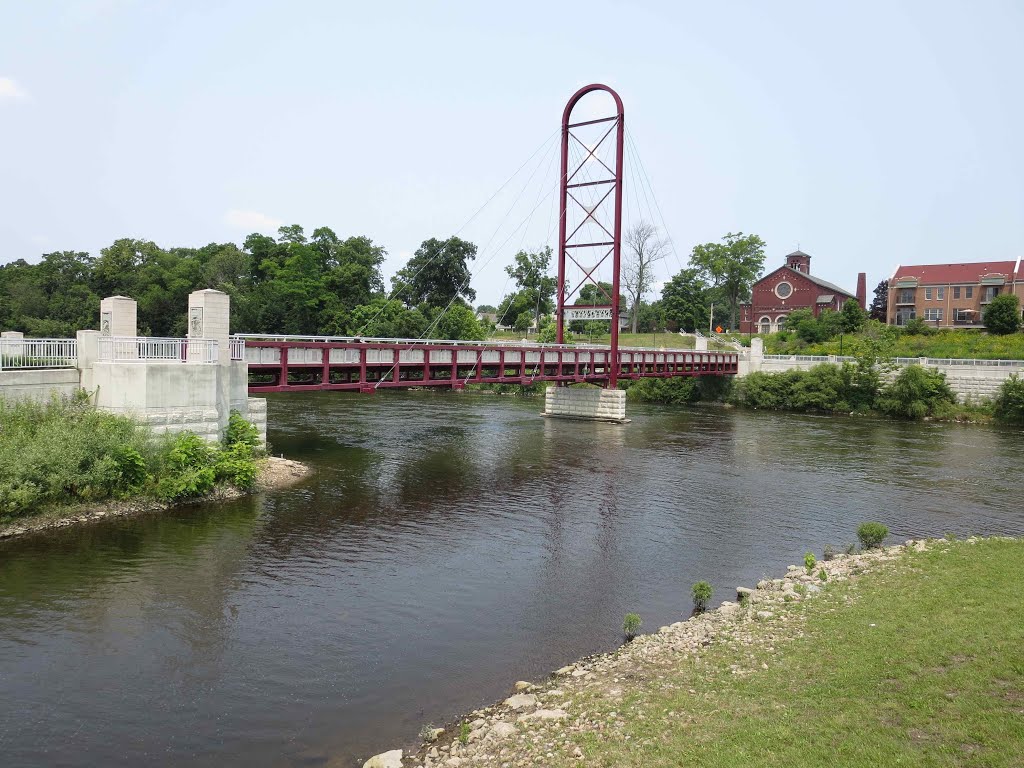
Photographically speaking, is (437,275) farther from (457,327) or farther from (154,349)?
(154,349)

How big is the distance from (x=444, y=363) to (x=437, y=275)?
62190mm

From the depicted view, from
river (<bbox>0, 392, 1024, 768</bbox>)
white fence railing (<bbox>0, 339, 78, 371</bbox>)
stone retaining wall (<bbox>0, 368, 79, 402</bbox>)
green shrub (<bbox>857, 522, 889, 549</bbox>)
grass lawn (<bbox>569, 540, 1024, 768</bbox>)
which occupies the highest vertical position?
white fence railing (<bbox>0, 339, 78, 371</bbox>)

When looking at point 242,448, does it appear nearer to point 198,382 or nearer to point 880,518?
point 198,382

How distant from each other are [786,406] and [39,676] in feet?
209

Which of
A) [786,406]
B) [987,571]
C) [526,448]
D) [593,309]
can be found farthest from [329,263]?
[987,571]

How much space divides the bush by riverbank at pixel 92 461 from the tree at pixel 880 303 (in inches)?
3708

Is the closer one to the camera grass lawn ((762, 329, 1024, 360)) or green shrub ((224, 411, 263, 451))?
green shrub ((224, 411, 263, 451))

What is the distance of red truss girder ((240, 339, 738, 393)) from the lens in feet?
101

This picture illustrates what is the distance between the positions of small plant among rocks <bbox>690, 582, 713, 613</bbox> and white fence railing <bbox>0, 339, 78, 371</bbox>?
19.6 m

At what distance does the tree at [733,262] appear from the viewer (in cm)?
10612

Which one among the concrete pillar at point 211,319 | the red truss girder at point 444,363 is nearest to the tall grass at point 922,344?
the red truss girder at point 444,363

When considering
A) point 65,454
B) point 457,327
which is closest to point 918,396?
point 457,327

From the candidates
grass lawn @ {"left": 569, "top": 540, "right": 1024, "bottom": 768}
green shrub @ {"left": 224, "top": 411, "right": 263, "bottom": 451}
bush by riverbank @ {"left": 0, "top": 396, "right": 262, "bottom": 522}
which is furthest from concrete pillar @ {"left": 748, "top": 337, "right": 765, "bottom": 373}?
grass lawn @ {"left": 569, "top": 540, "right": 1024, "bottom": 768}

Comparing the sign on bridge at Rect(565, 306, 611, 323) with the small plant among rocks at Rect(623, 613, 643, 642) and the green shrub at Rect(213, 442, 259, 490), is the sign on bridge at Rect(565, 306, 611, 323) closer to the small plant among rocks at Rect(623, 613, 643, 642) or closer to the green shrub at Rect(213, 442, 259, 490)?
the green shrub at Rect(213, 442, 259, 490)
